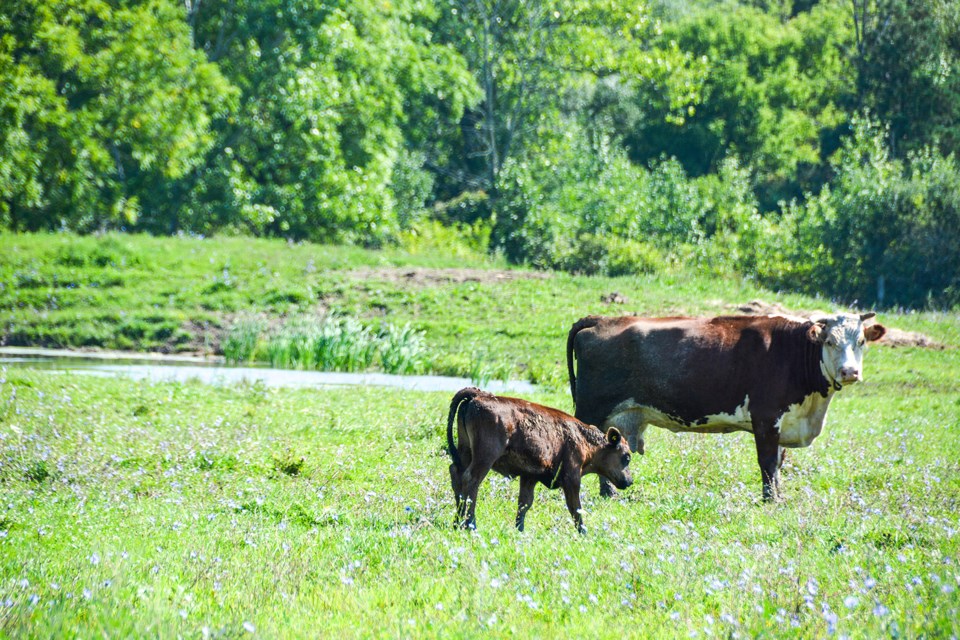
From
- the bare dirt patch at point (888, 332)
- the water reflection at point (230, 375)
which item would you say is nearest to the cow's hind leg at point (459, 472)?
the water reflection at point (230, 375)

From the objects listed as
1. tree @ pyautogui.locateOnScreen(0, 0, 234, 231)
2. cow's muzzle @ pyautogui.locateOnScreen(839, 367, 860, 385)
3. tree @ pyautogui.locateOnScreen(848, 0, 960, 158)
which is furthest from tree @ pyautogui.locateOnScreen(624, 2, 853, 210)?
cow's muzzle @ pyautogui.locateOnScreen(839, 367, 860, 385)

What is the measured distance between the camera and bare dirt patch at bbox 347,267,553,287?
A: 32031 millimetres

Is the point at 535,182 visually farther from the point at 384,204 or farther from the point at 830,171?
the point at 830,171

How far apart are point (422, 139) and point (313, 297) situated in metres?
23.1

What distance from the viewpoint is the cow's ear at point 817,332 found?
12289 mm

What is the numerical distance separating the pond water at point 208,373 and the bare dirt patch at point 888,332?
25.6ft

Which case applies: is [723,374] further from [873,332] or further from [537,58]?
[537,58]

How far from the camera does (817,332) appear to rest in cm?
1235

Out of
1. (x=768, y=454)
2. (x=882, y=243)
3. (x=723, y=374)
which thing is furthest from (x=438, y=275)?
(x=768, y=454)

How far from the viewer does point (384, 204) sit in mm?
44812

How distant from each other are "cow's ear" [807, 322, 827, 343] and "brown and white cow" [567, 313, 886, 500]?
1 cm

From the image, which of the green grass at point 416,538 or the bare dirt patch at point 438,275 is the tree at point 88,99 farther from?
the green grass at point 416,538

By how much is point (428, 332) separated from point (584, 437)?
16819 millimetres

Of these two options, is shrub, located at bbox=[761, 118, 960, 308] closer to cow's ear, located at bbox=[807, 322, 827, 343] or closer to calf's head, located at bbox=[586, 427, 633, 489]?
cow's ear, located at bbox=[807, 322, 827, 343]
